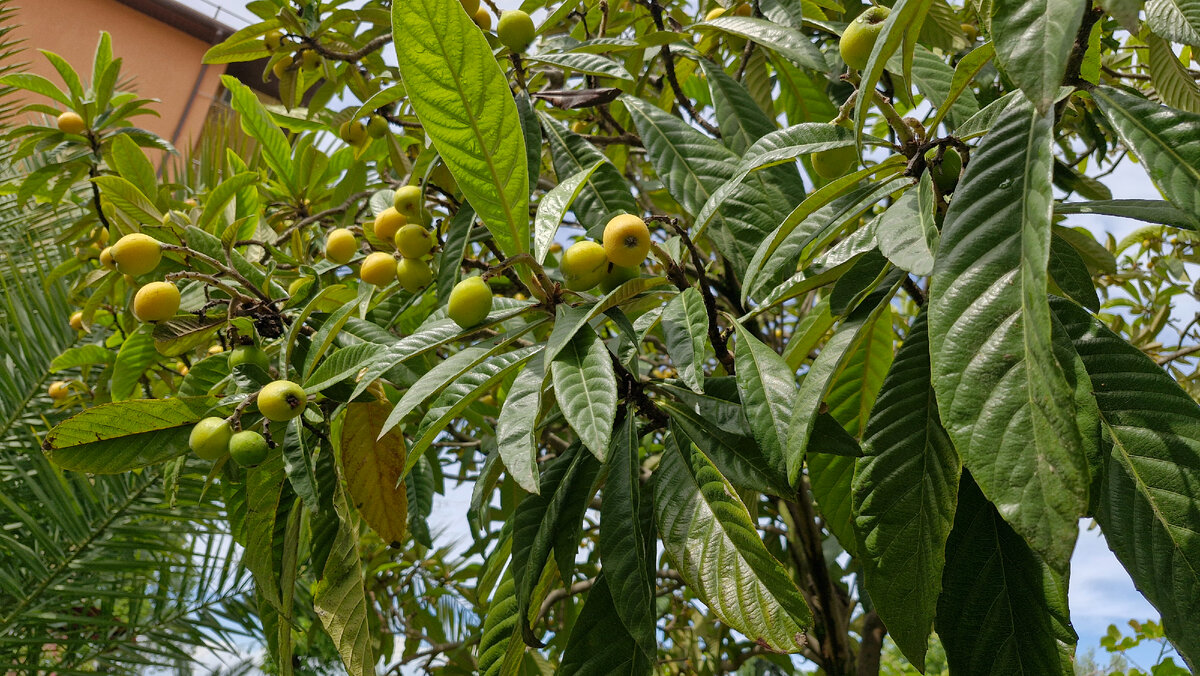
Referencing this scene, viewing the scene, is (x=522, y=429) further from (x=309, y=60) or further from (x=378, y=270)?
(x=309, y=60)

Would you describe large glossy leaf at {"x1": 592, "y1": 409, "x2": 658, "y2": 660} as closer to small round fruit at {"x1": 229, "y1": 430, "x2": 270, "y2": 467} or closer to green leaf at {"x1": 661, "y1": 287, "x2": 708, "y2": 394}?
green leaf at {"x1": 661, "y1": 287, "x2": 708, "y2": 394}

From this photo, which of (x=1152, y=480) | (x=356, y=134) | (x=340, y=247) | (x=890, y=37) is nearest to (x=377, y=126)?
(x=356, y=134)

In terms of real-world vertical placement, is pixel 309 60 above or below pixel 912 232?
above

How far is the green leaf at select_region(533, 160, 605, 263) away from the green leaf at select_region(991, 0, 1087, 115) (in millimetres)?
456

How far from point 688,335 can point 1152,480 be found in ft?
1.40

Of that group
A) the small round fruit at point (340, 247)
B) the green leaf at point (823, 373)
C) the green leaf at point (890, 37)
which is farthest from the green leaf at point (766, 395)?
the small round fruit at point (340, 247)

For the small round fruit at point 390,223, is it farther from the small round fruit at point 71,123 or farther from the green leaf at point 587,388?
the small round fruit at point 71,123

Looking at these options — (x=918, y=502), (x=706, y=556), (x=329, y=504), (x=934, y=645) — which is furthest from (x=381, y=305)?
(x=934, y=645)

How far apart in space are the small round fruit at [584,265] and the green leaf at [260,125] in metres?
1.24

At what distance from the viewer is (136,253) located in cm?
128

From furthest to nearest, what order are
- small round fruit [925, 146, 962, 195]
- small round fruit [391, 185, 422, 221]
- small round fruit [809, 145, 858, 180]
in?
small round fruit [391, 185, 422, 221] → small round fruit [809, 145, 858, 180] → small round fruit [925, 146, 962, 195]

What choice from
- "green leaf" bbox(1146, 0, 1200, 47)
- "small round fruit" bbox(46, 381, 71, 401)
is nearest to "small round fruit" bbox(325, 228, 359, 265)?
"green leaf" bbox(1146, 0, 1200, 47)

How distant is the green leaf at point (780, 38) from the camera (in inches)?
44.0

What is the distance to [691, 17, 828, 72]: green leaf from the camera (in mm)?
1117
